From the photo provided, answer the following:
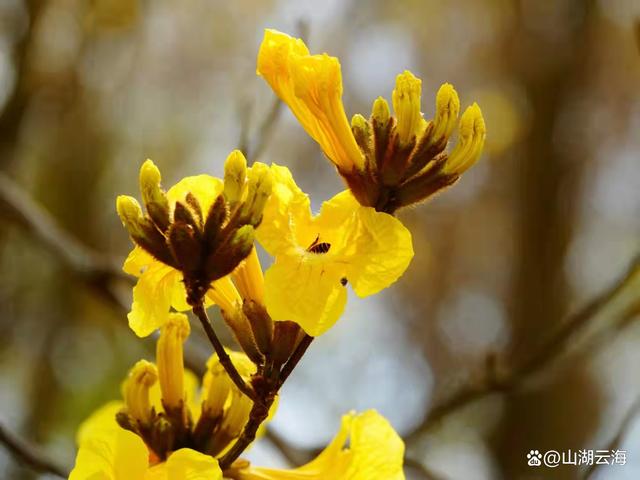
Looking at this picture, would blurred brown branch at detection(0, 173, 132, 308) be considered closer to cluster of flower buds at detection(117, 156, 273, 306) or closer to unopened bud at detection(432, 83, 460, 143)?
cluster of flower buds at detection(117, 156, 273, 306)

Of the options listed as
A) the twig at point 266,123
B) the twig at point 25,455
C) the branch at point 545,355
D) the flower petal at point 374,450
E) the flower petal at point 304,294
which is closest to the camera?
the flower petal at point 304,294

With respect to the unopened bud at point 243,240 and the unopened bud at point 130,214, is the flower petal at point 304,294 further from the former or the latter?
the unopened bud at point 130,214

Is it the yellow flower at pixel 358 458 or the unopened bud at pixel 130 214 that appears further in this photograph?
the yellow flower at pixel 358 458

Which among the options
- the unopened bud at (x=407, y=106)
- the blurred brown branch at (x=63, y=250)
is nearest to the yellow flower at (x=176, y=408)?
the unopened bud at (x=407, y=106)

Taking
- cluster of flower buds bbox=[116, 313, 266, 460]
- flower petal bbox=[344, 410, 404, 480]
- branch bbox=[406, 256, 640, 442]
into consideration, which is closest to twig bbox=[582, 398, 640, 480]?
branch bbox=[406, 256, 640, 442]

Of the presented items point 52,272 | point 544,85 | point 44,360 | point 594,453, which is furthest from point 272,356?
point 544,85

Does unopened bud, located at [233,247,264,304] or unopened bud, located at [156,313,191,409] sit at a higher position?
unopened bud, located at [233,247,264,304]
